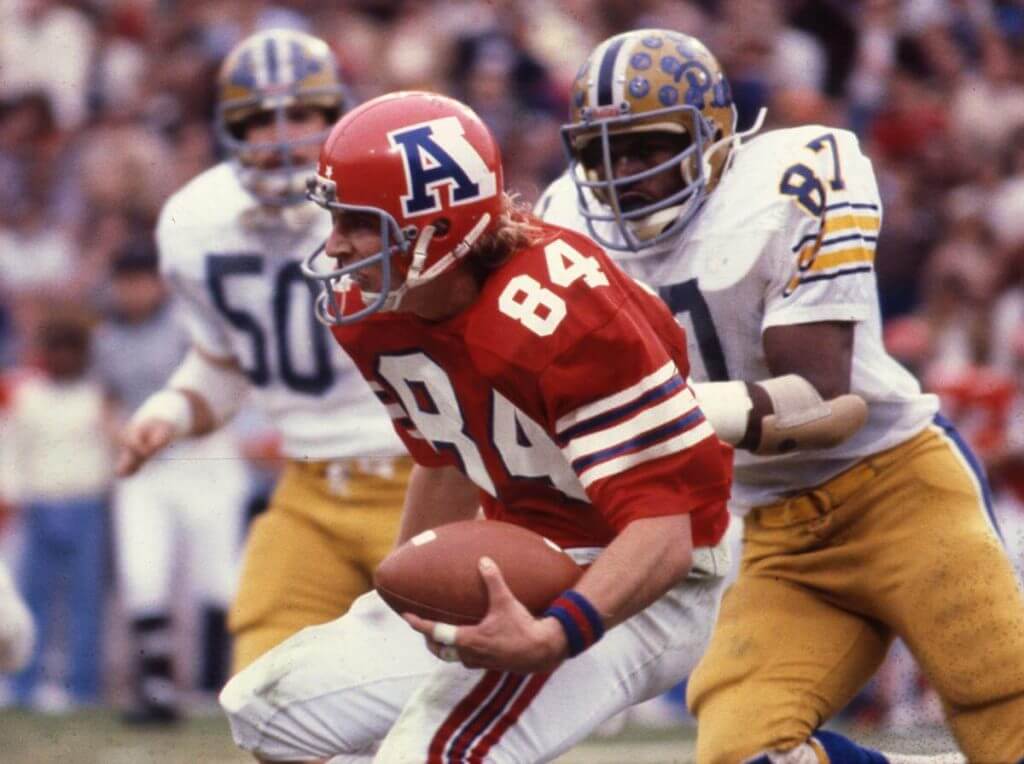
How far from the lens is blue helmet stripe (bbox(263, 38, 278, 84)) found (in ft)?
16.9

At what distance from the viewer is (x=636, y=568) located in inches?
122

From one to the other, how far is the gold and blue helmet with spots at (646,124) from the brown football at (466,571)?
3.04 feet

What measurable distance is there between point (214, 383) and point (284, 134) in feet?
2.10

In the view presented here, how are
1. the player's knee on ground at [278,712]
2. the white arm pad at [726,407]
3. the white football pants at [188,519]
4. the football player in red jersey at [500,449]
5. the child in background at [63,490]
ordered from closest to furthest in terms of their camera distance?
the football player in red jersey at [500,449], the player's knee on ground at [278,712], the white arm pad at [726,407], the white football pants at [188,519], the child in background at [63,490]

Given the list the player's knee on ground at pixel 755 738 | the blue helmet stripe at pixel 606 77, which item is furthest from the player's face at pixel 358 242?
the player's knee on ground at pixel 755 738

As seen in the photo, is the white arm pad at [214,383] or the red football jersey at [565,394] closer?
the red football jersey at [565,394]

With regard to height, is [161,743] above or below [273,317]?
below

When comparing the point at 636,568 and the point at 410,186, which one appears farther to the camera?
the point at 410,186

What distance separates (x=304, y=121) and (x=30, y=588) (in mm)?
2660

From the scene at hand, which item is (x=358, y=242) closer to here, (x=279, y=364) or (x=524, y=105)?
(x=279, y=364)

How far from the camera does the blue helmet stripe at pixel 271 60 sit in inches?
203

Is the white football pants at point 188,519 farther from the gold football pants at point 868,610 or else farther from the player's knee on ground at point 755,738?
the player's knee on ground at point 755,738

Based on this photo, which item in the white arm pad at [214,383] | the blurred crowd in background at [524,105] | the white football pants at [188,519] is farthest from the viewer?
the blurred crowd in background at [524,105]

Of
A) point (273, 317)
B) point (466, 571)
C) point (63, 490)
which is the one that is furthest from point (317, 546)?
point (63, 490)
